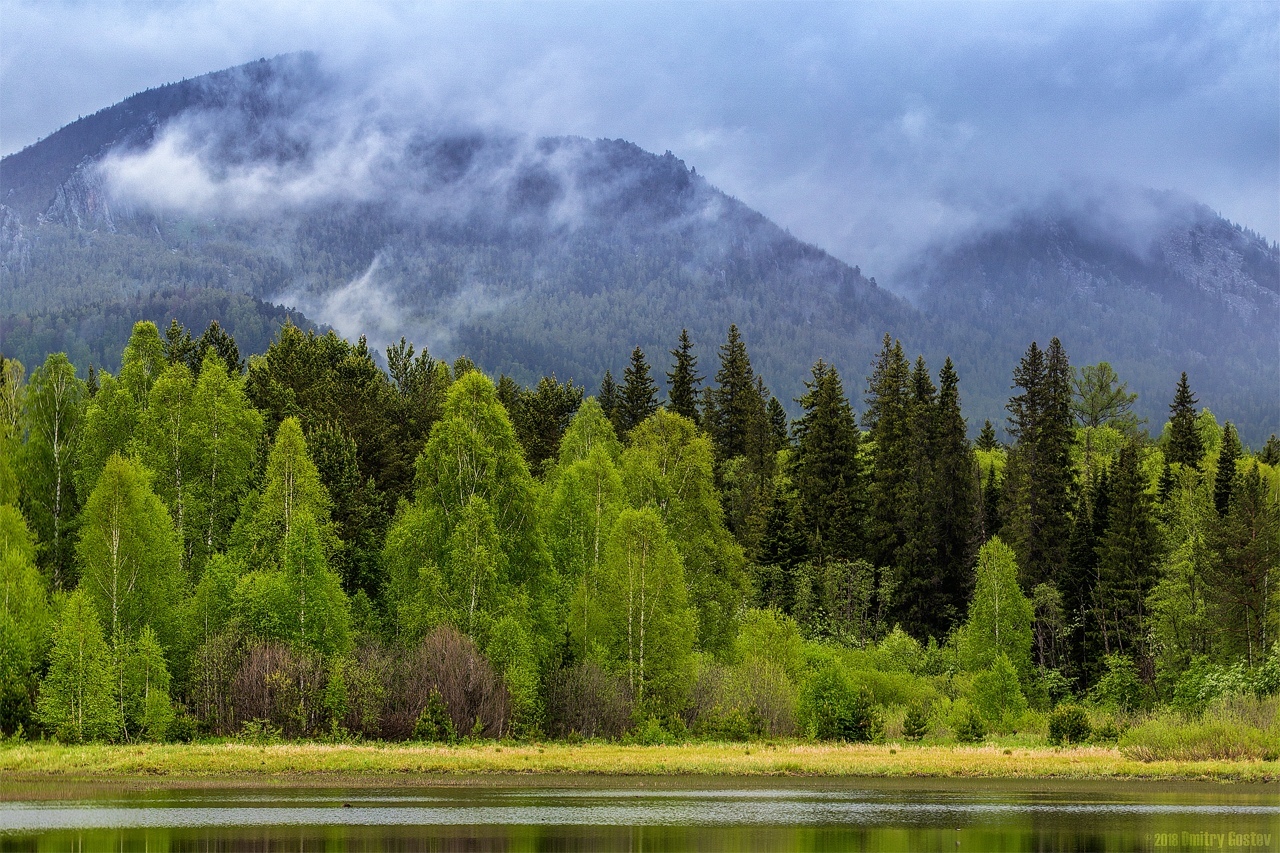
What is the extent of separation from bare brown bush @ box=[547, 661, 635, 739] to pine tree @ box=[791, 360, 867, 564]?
153 feet

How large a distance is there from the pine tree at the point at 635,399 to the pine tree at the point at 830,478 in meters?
15.0

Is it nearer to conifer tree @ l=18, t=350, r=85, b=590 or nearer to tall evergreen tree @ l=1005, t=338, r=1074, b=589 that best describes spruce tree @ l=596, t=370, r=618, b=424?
tall evergreen tree @ l=1005, t=338, r=1074, b=589

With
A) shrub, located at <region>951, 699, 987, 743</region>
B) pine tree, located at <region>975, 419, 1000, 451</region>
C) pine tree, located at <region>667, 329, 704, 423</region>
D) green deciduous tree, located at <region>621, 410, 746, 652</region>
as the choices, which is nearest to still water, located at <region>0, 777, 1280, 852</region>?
shrub, located at <region>951, 699, 987, 743</region>

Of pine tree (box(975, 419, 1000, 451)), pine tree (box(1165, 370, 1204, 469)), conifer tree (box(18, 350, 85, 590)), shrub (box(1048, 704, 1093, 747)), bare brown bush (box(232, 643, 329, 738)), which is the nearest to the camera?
bare brown bush (box(232, 643, 329, 738))

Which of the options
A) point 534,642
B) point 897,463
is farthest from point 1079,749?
point 897,463

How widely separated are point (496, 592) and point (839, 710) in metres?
18.5

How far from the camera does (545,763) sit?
55.2 m

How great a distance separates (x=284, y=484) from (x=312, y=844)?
133 feet

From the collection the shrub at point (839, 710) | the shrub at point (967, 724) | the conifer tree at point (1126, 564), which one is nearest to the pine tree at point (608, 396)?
the conifer tree at point (1126, 564)

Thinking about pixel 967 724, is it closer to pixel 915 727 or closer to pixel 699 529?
pixel 915 727

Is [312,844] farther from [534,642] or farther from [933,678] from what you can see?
[933,678]

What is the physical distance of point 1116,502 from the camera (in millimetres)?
102562

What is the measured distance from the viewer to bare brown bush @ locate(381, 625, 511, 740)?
64.5 meters

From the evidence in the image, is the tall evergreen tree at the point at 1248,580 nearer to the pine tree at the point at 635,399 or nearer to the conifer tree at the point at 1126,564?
the conifer tree at the point at 1126,564
